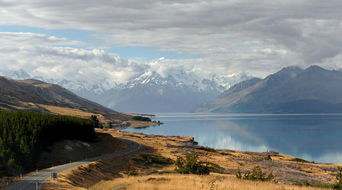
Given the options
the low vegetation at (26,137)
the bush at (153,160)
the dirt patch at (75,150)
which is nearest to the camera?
the low vegetation at (26,137)

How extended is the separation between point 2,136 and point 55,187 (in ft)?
107

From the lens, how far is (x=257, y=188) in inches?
1211

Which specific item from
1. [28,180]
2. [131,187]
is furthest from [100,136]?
[131,187]

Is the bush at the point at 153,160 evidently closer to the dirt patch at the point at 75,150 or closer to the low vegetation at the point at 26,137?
the dirt patch at the point at 75,150

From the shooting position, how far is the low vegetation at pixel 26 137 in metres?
60.0

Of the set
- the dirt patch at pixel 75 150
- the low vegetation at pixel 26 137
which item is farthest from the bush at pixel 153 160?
the low vegetation at pixel 26 137

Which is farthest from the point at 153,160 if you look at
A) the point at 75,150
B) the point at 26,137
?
the point at 26,137

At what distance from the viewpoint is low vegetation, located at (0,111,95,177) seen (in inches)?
2364

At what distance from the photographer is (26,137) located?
69438 mm

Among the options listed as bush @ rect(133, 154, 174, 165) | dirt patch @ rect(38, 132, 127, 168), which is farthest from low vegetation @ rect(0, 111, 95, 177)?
bush @ rect(133, 154, 174, 165)

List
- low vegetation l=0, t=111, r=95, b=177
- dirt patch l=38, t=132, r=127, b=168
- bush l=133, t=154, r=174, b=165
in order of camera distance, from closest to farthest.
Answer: low vegetation l=0, t=111, r=95, b=177
dirt patch l=38, t=132, r=127, b=168
bush l=133, t=154, r=174, b=165

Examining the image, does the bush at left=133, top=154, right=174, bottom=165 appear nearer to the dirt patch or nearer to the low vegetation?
the dirt patch

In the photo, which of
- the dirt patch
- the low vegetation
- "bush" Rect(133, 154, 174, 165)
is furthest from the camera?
"bush" Rect(133, 154, 174, 165)

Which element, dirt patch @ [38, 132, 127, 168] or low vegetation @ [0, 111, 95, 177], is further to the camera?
dirt patch @ [38, 132, 127, 168]
